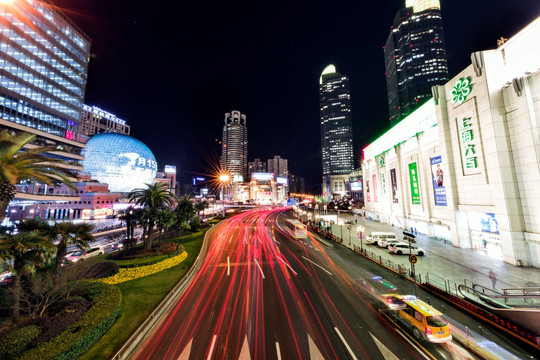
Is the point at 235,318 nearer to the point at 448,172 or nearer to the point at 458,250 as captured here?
the point at 458,250

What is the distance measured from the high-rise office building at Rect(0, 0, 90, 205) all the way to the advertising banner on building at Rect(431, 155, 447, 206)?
2529 inches

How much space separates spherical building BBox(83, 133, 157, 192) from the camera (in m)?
86.6

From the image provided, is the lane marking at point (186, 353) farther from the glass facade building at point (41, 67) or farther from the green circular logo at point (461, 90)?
the glass facade building at point (41, 67)

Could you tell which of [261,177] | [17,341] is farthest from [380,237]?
[261,177]

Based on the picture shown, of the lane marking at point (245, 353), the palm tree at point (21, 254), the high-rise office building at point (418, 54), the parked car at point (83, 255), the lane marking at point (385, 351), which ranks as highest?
the high-rise office building at point (418, 54)

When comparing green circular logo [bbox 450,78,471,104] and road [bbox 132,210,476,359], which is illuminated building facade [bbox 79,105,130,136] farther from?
green circular logo [bbox 450,78,471,104]

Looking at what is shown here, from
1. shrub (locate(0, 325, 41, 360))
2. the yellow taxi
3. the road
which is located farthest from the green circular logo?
shrub (locate(0, 325, 41, 360))

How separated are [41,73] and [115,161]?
42.9 metres

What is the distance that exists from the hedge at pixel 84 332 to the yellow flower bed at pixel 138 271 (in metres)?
3.95

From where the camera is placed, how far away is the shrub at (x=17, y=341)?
8.09 m

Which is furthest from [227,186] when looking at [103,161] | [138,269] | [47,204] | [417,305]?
[417,305]

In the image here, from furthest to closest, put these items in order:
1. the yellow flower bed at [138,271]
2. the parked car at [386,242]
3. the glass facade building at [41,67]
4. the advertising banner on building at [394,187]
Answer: the glass facade building at [41,67]
the advertising banner on building at [394,187]
the parked car at [386,242]
the yellow flower bed at [138,271]

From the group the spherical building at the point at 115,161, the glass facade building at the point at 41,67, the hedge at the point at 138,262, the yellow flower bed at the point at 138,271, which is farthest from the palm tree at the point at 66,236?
the spherical building at the point at 115,161

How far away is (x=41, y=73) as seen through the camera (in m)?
51.3
